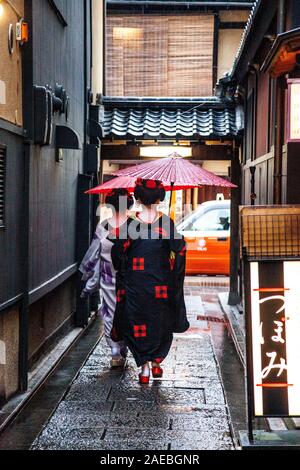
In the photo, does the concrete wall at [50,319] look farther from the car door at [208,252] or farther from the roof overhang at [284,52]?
the car door at [208,252]

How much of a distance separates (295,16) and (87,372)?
5.28 metres

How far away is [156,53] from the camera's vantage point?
23.4 meters

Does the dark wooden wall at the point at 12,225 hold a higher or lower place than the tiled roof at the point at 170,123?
lower

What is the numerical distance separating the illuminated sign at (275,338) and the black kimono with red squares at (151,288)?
9.99 ft

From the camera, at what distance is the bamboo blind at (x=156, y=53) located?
23.3m

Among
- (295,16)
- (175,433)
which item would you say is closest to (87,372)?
(175,433)

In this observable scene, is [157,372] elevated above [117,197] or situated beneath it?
situated beneath

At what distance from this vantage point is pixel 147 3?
2273cm

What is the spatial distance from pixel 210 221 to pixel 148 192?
45.7 feet

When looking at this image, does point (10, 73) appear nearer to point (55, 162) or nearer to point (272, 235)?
point (55, 162)

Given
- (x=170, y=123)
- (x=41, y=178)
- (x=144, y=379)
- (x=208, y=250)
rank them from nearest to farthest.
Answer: (x=144, y=379), (x=41, y=178), (x=170, y=123), (x=208, y=250)

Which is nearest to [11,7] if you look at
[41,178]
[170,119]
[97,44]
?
[41,178]

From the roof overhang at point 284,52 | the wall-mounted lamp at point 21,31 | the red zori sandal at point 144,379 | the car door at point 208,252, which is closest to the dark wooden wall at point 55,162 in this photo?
the wall-mounted lamp at point 21,31
